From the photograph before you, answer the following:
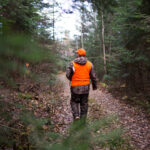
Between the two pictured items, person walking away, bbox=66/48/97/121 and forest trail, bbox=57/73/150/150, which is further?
forest trail, bbox=57/73/150/150

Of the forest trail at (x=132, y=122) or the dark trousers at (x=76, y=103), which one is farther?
the forest trail at (x=132, y=122)

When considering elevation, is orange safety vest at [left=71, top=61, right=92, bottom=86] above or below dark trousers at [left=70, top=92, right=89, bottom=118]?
above

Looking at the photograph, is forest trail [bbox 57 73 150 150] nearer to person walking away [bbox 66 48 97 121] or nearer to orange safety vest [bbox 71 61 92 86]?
person walking away [bbox 66 48 97 121]

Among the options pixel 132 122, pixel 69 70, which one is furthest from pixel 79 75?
pixel 132 122

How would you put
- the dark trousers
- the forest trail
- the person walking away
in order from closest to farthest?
the person walking away → the dark trousers → the forest trail

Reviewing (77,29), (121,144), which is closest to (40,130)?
(121,144)

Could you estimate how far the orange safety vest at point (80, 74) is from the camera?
419 cm

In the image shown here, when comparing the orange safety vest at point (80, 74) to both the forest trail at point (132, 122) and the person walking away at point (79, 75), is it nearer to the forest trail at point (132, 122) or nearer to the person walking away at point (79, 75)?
the person walking away at point (79, 75)

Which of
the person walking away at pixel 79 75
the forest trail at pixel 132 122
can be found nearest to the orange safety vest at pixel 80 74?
the person walking away at pixel 79 75

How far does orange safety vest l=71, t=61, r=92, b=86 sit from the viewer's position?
13.7 feet

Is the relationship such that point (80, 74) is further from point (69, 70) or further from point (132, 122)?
point (132, 122)

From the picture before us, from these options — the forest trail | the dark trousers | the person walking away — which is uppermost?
the person walking away

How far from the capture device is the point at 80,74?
4.20m

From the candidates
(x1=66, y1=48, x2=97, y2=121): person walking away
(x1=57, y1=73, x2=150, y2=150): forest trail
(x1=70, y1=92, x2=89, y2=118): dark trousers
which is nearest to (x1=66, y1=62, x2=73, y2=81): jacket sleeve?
(x1=66, y1=48, x2=97, y2=121): person walking away
